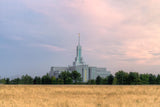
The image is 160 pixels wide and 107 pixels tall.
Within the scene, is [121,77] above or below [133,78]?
above

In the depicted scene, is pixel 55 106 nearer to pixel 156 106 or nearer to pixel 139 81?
pixel 156 106

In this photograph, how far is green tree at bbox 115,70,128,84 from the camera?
138750 mm

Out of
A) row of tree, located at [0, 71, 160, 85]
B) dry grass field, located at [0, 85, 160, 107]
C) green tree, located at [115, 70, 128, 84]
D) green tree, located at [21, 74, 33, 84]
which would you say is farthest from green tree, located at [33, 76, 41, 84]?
dry grass field, located at [0, 85, 160, 107]

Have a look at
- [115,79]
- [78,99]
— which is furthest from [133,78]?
[78,99]

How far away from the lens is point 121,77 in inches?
5600

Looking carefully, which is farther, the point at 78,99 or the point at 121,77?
the point at 121,77

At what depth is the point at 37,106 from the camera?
20.1 meters

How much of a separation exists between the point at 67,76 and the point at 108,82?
91.2 ft

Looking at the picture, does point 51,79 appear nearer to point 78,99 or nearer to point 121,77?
point 121,77

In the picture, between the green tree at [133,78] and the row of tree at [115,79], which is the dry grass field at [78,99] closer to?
the green tree at [133,78]

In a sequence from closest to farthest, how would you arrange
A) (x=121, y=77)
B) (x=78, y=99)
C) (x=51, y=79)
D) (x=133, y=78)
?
(x=78, y=99) < (x=133, y=78) < (x=121, y=77) < (x=51, y=79)

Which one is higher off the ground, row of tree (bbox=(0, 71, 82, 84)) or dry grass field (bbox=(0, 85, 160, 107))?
row of tree (bbox=(0, 71, 82, 84))

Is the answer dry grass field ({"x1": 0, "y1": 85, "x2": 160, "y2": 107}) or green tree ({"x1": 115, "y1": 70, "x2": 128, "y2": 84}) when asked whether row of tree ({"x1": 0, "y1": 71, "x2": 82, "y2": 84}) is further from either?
dry grass field ({"x1": 0, "y1": 85, "x2": 160, "y2": 107})

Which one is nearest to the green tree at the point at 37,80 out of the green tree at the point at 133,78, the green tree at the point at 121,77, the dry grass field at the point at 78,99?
the green tree at the point at 121,77
